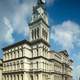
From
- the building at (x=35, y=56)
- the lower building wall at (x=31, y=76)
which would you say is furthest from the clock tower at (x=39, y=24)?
the lower building wall at (x=31, y=76)

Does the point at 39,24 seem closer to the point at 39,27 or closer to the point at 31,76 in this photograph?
the point at 39,27

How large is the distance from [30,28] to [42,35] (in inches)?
208

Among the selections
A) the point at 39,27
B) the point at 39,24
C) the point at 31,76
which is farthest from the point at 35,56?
the point at 39,24

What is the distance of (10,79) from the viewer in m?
72.0

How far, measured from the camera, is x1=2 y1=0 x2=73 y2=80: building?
217ft

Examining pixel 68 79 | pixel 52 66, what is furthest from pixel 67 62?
pixel 52 66

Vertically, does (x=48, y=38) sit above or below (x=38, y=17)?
Result: below

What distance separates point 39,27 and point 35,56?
382 inches

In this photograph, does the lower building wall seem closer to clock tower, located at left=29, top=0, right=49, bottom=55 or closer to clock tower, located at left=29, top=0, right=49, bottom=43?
clock tower, located at left=29, top=0, right=49, bottom=55

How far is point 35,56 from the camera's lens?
220ft

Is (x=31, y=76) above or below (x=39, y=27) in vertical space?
below

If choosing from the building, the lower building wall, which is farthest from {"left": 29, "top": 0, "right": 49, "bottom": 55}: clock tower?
the lower building wall

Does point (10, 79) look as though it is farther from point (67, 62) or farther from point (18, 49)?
point (67, 62)

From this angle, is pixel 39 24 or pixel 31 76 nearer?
pixel 31 76
